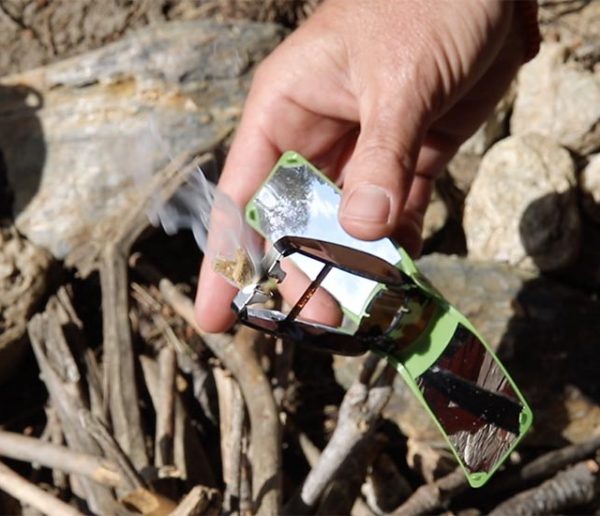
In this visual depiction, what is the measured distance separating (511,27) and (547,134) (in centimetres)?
68

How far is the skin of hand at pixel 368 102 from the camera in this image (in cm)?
180

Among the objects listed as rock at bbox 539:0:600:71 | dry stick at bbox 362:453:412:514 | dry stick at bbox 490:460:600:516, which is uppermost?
rock at bbox 539:0:600:71

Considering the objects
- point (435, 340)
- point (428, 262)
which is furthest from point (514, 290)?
point (435, 340)

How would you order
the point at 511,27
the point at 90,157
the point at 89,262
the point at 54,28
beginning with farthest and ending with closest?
the point at 54,28 → the point at 90,157 → the point at 89,262 → the point at 511,27

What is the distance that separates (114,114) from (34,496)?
1.35 meters

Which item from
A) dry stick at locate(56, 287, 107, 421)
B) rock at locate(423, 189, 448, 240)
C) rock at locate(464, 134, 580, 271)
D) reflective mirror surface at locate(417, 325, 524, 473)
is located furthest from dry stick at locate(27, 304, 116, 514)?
rock at locate(464, 134, 580, 271)

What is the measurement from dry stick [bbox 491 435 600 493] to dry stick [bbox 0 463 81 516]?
1.04 metres

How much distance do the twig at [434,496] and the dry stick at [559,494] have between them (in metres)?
0.12

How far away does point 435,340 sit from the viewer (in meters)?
1.85

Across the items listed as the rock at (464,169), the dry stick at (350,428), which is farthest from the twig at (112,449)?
the rock at (464,169)

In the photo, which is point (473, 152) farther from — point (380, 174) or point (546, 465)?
point (380, 174)

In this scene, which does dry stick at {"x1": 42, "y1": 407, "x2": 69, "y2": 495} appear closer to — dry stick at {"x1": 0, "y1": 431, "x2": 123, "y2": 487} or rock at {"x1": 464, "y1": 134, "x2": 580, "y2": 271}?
dry stick at {"x1": 0, "y1": 431, "x2": 123, "y2": 487}

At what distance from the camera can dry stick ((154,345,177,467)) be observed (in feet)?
A: 7.23

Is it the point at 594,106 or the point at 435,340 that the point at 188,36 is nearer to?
the point at 594,106
